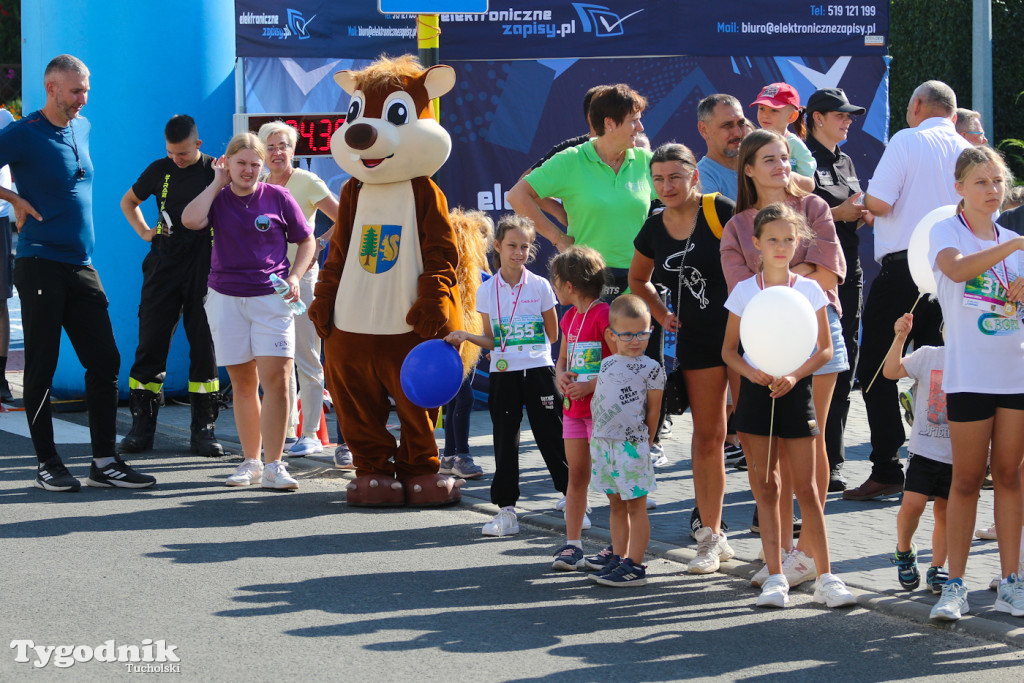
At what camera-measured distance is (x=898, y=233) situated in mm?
7074

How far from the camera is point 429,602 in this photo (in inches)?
202

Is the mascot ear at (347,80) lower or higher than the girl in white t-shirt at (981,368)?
higher

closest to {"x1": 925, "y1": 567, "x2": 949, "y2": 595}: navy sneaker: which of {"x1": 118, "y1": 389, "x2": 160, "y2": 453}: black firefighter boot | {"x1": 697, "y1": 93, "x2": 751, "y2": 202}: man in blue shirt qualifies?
{"x1": 697, "y1": 93, "x2": 751, "y2": 202}: man in blue shirt

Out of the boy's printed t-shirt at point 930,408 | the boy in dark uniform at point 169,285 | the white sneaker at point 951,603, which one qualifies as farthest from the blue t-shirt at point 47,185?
the white sneaker at point 951,603

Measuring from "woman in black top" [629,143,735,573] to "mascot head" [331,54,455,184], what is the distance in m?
1.70

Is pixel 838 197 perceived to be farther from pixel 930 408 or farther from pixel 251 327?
pixel 251 327

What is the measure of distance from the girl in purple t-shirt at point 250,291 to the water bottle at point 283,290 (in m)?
0.03

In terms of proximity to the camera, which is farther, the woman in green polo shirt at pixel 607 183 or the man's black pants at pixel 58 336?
the man's black pants at pixel 58 336

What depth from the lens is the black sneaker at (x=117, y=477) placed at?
24.0ft

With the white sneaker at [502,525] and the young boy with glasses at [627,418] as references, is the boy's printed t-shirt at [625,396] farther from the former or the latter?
the white sneaker at [502,525]

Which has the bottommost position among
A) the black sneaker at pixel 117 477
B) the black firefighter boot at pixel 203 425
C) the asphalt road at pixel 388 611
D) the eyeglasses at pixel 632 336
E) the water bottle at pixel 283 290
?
the asphalt road at pixel 388 611

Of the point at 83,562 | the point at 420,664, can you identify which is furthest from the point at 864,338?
the point at 83,562

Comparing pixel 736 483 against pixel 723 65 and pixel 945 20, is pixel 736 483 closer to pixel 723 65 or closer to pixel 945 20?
pixel 723 65

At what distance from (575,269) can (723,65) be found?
6.20m
